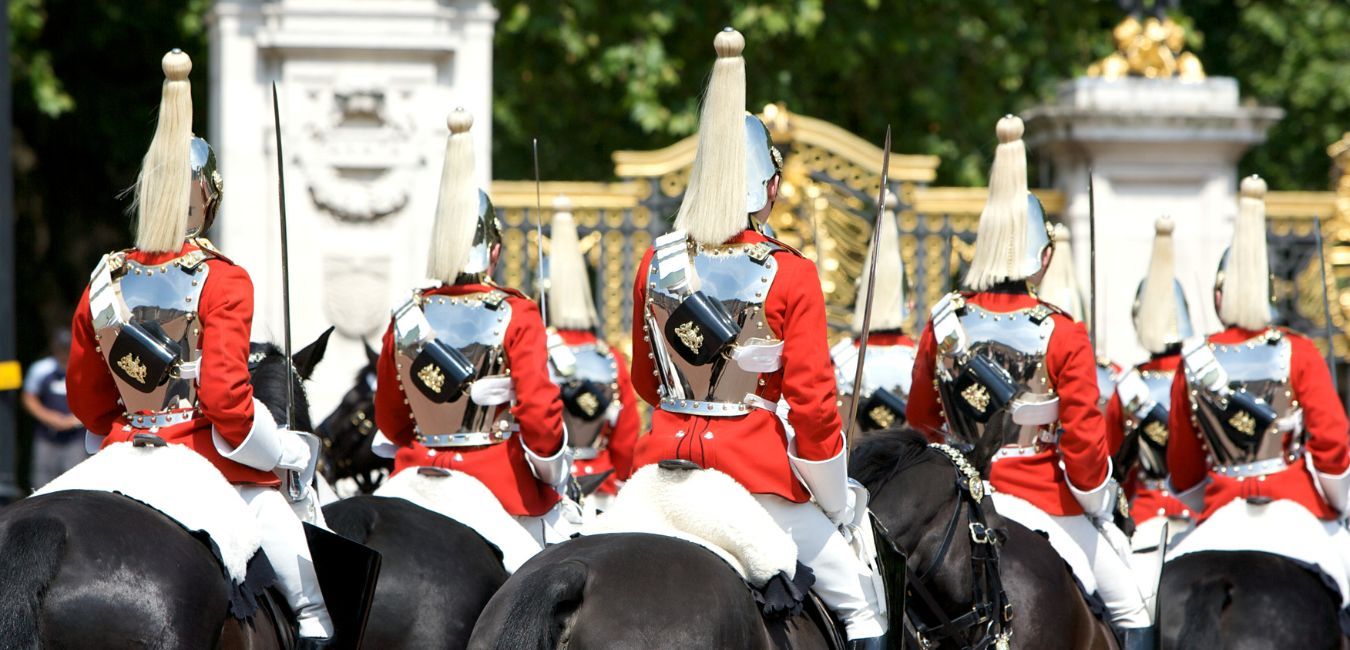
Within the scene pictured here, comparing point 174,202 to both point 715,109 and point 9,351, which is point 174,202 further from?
point 9,351

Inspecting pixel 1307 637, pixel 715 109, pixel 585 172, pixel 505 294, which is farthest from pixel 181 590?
pixel 585 172

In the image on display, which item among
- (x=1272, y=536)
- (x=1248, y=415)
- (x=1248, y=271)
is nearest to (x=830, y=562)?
(x=1272, y=536)

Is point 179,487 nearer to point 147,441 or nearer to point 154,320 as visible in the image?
point 147,441

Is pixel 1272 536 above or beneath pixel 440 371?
beneath

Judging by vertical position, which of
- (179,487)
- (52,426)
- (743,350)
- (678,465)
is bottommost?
(52,426)

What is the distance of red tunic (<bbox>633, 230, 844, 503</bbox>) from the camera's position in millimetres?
5094

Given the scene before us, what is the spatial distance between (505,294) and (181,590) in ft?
7.32

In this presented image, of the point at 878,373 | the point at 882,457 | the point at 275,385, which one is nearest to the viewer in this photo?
the point at 882,457

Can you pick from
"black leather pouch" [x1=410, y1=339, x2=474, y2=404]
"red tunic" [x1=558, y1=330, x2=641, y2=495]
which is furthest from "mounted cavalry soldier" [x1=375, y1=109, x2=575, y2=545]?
"red tunic" [x1=558, y1=330, x2=641, y2=495]

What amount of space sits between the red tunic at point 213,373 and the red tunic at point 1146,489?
495 cm

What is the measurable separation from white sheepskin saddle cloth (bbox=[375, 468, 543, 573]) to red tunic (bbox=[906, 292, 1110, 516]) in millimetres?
1388

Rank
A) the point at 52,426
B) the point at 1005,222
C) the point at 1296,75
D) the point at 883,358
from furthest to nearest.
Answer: the point at 1296,75
the point at 52,426
the point at 883,358
the point at 1005,222

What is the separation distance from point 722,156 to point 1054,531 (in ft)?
6.95

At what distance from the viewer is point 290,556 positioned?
5.65 meters
